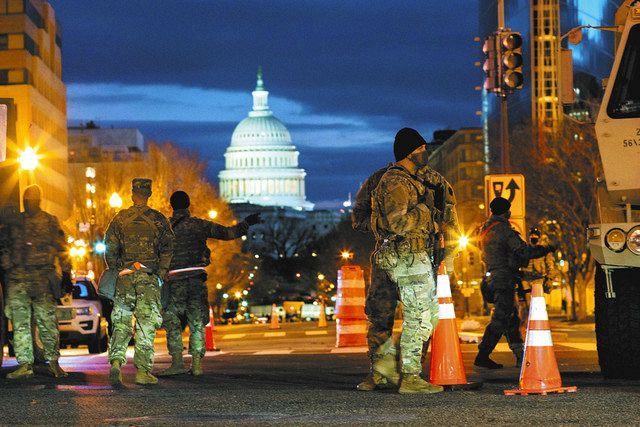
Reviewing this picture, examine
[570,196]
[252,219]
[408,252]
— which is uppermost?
[570,196]

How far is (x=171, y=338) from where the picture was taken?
1638 centimetres

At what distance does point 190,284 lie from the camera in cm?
1645

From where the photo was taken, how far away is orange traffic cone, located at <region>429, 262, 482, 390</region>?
1291 centimetres

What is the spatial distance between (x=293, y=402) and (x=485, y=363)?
569cm

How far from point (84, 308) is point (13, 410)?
55.4ft

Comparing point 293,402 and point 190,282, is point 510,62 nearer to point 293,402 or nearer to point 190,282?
point 190,282

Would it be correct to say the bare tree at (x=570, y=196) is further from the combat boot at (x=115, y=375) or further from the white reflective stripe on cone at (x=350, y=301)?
the combat boot at (x=115, y=375)

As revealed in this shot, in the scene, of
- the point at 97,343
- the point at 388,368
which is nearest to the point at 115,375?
the point at 388,368

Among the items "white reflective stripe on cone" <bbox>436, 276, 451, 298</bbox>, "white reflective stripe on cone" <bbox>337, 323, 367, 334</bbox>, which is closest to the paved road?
"white reflective stripe on cone" <bbox>436, 276, 451, 298</bbox>

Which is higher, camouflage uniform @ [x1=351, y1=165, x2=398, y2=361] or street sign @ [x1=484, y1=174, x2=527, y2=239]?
street sign @ [x1=484, y1=174, x2=527, y2=239]

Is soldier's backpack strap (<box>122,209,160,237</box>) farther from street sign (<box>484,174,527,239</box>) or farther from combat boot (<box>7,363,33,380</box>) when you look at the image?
street sign (<box>484,174,527,239</box>)

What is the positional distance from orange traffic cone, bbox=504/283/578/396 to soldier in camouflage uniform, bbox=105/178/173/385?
3929mm

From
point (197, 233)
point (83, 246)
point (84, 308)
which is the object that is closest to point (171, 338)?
point (197, 233)

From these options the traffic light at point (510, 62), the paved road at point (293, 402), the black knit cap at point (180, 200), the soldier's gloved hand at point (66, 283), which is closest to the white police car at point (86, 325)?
the traffic light at point (510, 62)
